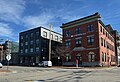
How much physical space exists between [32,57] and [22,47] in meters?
8.30

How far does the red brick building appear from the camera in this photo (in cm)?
4594

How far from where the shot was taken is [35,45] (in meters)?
67.2

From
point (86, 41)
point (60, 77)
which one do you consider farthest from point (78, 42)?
point (60, 77)

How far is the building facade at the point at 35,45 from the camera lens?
64812 mm

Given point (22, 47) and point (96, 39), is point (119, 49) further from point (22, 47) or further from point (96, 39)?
point (22, 47)

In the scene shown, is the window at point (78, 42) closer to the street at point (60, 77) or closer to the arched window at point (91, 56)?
the arched window at point (91, 56)

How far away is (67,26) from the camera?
53.8m

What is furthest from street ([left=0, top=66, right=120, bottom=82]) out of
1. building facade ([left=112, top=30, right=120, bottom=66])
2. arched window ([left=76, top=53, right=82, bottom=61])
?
building facade ([left=112, top=30, right=120, bottom=66])

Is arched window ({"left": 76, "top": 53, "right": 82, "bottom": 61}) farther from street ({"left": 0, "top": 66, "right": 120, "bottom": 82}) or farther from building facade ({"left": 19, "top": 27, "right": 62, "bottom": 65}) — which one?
street ({"left": 0, "top": 66, "right": 120, "bottom": 82})

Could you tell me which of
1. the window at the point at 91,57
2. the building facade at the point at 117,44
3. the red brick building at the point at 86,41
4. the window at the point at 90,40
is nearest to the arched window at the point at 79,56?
the red brick building at the point at 86,41

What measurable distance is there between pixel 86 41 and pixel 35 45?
2457 cm

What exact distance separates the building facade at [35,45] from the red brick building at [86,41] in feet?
38.7

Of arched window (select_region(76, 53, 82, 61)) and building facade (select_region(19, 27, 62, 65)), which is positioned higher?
building facade (select_region(19, 27, 62, 65))

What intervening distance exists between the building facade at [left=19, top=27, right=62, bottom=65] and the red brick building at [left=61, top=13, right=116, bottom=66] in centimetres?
1179
